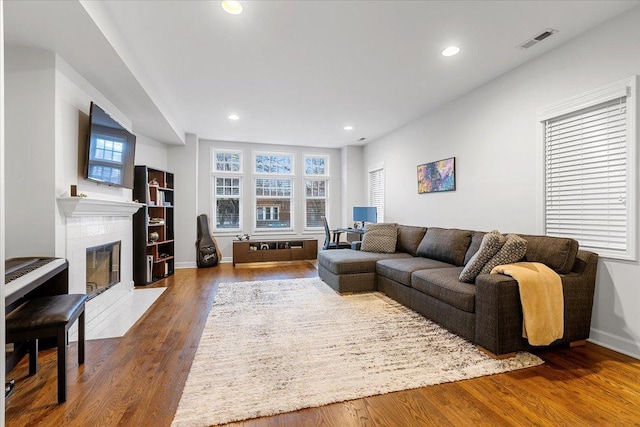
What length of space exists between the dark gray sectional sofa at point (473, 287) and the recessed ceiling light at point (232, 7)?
2.81m

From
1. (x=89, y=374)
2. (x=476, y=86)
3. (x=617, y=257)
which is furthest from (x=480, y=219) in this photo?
(x=89, y=374)

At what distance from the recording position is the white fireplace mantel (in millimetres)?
2602

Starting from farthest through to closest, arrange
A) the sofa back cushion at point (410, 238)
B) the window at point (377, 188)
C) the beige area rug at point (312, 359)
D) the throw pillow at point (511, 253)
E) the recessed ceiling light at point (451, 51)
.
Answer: the window at point (377, 188) → the sofa back cushion at point (410, 238) → the recessed ceiling light at point (451, 51) → the throw pillow at point (511, 253) → the beige area rug at point (312, 359)

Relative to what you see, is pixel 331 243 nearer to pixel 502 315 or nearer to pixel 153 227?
pixel 153 227

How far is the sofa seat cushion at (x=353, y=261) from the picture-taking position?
3.89 metres

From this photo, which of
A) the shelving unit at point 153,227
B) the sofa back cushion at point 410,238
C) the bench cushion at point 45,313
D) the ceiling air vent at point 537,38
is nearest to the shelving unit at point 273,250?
the shelving unit at point 153,227

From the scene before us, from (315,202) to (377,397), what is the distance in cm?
568

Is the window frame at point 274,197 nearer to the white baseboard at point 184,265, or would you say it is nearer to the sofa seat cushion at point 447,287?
the white baseboard at point 184,265

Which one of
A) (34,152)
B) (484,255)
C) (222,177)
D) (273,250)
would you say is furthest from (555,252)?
(222,177)

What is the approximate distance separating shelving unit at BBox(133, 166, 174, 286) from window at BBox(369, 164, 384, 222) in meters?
4.06

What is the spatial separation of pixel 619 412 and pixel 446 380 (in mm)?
897

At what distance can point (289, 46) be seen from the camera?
2.80m

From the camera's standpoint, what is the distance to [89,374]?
6.72 ft

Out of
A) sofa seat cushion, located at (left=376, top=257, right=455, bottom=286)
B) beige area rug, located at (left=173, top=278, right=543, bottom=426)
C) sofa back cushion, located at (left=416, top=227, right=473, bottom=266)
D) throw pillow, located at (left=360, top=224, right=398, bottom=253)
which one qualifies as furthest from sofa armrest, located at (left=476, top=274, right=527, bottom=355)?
throw pillow, located at (left=360, top=224, right=398, bottom=253)
